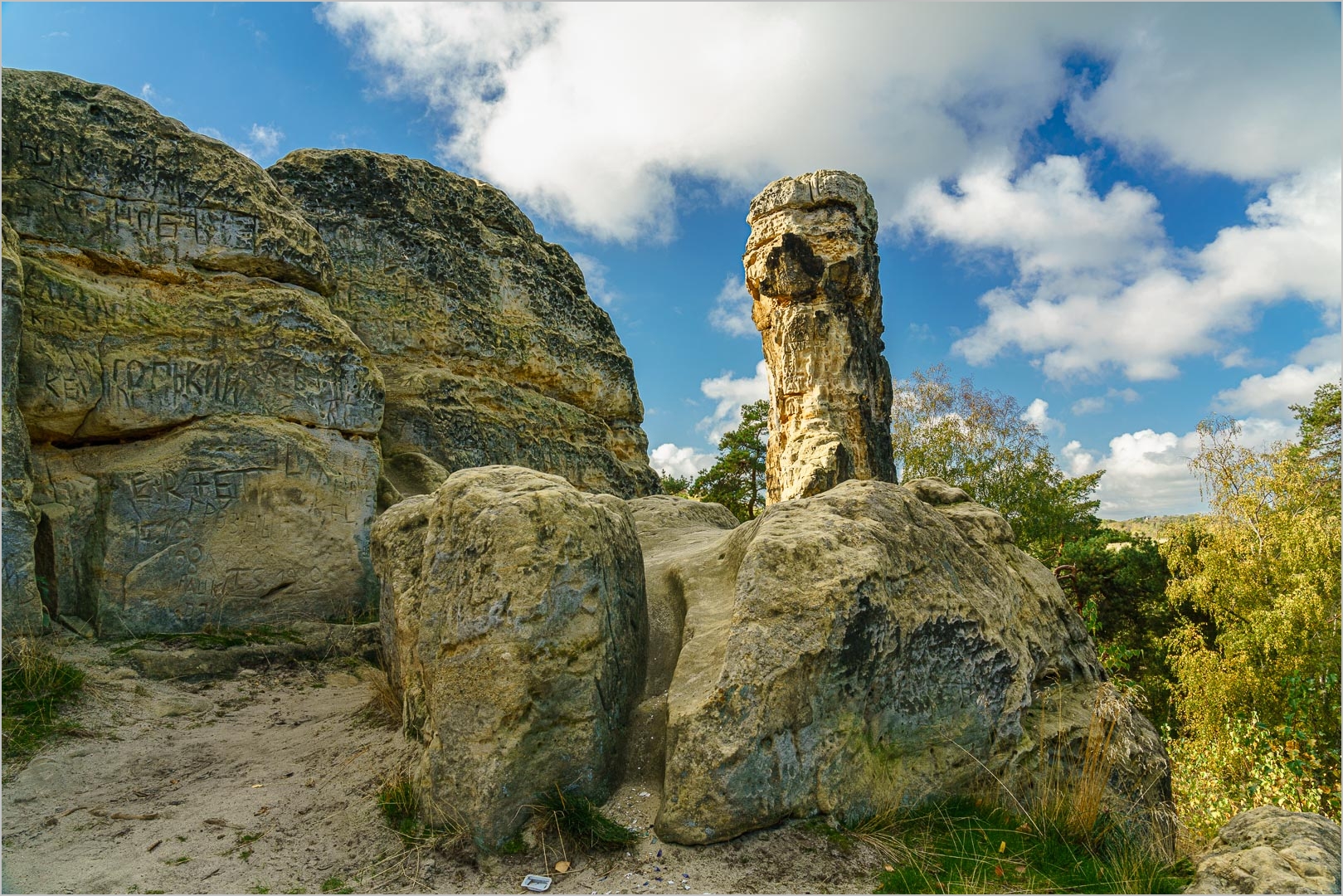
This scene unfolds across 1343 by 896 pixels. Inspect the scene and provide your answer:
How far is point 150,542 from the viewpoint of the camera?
7215 millimetres

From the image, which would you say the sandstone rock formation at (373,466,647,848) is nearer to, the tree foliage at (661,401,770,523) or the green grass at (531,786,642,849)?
the green grass at (531,786,642,849)

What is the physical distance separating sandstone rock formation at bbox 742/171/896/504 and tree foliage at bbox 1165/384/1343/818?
646 cm

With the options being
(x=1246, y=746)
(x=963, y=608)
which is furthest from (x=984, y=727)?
(x=1246, y=746)

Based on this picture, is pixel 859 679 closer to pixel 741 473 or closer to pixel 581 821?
pixel 581 821

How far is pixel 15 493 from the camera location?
6.22m

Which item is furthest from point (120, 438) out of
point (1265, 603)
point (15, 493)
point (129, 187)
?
point (1265, 603)

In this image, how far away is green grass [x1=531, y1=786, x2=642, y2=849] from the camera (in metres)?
3.64

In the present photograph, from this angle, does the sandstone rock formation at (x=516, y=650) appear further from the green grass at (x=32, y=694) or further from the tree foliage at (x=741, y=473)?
the tree foliage at (x=741, y=473)

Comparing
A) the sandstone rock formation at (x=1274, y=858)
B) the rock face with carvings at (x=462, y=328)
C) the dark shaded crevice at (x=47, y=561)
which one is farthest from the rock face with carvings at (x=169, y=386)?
the sandstone rock formation at (x=1274, y=858)

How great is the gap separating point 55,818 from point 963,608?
519 cm

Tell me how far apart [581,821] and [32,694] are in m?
4.44

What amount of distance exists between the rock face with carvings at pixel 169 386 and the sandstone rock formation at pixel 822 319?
10719 mm

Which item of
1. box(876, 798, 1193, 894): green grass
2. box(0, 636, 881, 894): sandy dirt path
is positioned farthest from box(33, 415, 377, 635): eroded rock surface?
box(876, 798, 1193, 894): green grass

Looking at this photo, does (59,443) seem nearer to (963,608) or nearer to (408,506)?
(408,506)
